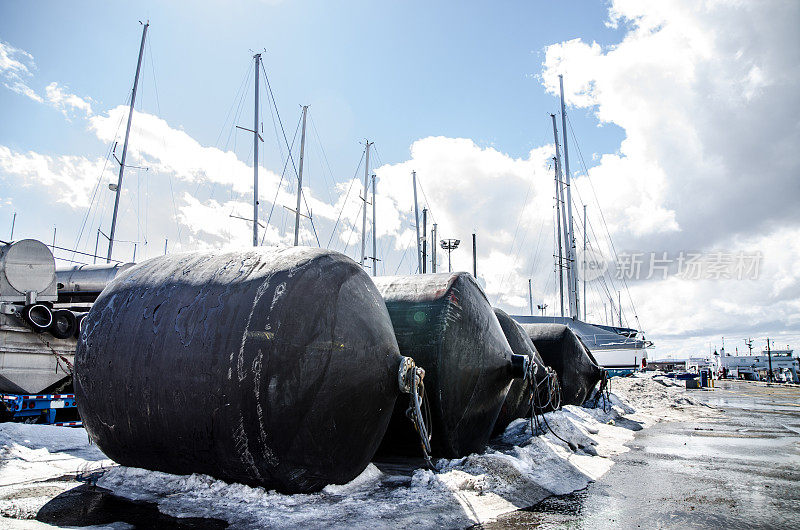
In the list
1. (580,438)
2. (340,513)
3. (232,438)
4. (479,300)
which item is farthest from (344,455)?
(580,438)

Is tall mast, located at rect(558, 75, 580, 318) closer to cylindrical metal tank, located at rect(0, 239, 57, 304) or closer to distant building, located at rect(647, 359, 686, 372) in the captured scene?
cylindrical metal tank, located at rect(0, 239, 57, 304)

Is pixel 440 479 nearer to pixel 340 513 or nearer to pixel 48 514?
pixel 340 513

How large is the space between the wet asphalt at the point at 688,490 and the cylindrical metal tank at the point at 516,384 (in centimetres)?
182

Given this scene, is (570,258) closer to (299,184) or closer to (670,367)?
(299,184)

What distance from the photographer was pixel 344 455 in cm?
467

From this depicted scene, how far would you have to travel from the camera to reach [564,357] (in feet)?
39.1

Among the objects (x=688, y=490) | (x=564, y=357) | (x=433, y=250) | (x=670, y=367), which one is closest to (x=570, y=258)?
(x=433, y=250)

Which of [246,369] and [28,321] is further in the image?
[28,321]

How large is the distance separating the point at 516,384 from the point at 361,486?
4596mm

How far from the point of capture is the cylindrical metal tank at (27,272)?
8.84 m

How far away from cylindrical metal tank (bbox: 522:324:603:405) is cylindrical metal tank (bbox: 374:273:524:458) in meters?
5.24

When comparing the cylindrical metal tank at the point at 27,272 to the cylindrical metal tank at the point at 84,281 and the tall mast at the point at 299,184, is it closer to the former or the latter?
the cylindrical metal tank at the point at 84,281

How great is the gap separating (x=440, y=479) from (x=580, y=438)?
4.47 meters

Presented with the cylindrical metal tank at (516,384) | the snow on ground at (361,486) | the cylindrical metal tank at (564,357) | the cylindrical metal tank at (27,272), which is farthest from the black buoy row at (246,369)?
the cylindrical metal tank at (564,357)
